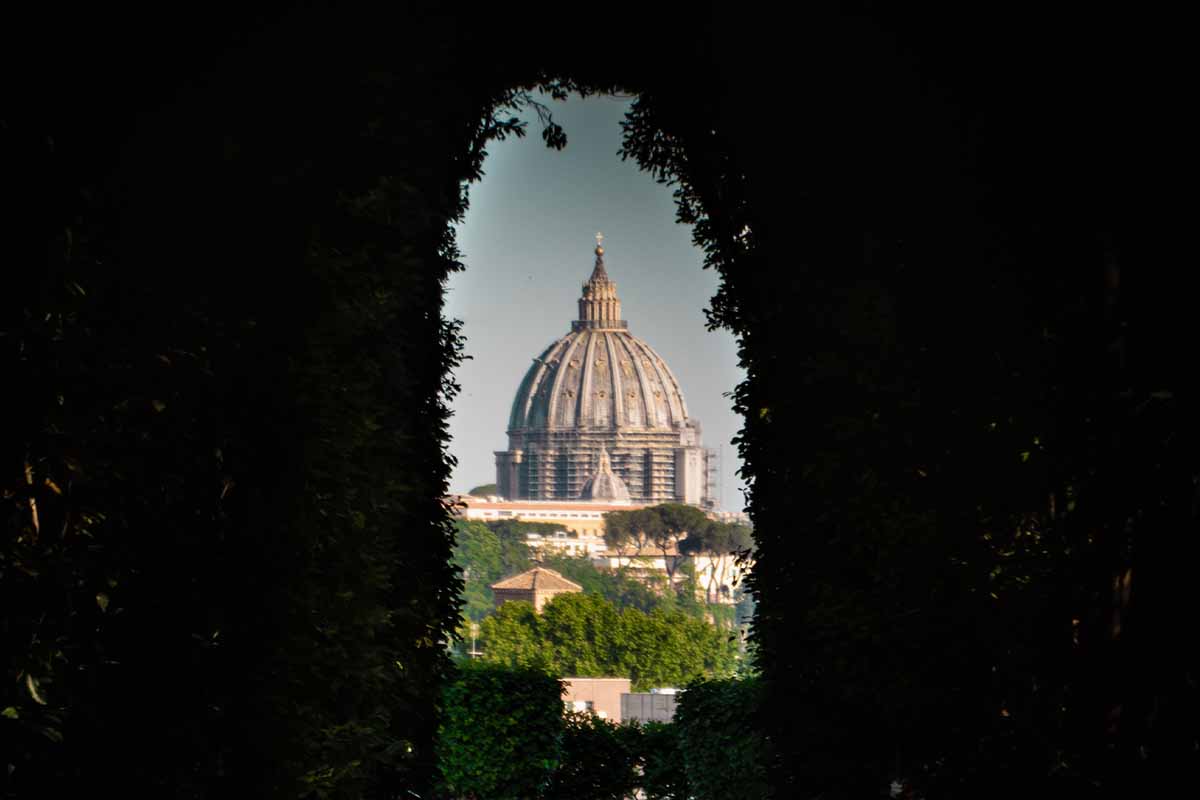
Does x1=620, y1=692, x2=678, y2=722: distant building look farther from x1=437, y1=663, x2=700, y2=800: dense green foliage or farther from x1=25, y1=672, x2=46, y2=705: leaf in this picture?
x1=25, y1=672, x2=46, y2=705: leaf

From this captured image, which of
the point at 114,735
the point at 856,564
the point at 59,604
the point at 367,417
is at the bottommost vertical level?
the point at 114,735

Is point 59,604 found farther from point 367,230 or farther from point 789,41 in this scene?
point 789,41

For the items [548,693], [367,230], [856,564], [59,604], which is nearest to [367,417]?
[367,230]

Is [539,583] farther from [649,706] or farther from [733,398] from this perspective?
[733,398]

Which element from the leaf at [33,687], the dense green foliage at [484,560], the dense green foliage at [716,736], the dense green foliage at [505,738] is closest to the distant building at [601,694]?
the dense green foliage at [505,738]

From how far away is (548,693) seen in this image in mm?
23812

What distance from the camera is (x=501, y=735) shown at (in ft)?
76.8

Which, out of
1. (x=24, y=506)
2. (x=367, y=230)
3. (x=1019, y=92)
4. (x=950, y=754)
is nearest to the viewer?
(x=24, y=506)

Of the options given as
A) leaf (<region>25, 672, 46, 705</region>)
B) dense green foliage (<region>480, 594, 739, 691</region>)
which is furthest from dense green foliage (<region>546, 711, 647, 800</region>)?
dense green foliage (<region>480, 594, 739, 691</region>)

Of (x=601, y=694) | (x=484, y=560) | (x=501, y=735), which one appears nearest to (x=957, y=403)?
(x=501, y=735)

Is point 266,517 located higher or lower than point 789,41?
lower

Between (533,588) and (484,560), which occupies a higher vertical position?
(484,560)

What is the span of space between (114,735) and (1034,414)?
12.0 ft

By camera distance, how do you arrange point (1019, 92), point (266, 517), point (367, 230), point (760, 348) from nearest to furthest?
point (1019, 92) < point (266, 517) < point (367, 230) < point (760, 348)
